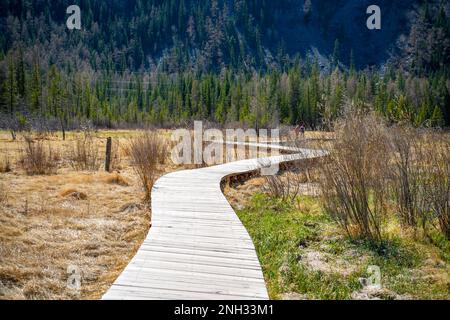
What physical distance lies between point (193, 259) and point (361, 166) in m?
3.00

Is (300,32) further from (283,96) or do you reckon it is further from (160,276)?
(160,276)

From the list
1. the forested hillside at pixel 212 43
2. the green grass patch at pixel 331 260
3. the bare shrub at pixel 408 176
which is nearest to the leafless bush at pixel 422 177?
the bare shrub at pixel 408 176

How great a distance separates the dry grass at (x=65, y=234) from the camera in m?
4.81

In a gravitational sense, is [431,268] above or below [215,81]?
below

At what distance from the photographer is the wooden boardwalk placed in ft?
12.6

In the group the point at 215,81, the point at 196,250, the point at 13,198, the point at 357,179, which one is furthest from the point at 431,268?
the point at 215,81

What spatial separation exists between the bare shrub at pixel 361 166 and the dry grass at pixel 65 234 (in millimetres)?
3643

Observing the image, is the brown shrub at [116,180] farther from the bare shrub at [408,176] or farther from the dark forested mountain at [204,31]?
the dark forested mountain at [204,31]

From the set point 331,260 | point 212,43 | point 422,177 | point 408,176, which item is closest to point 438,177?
point 422,177

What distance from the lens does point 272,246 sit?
6.17m

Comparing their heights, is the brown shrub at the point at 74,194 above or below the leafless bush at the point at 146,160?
below

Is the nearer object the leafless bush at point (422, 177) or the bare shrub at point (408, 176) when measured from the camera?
the leafless bush at point (422, 177)

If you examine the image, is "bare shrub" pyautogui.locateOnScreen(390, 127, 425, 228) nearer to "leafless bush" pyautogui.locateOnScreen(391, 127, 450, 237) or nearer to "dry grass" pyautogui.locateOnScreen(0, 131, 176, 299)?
"leafless bush" pyautogui.locateOnScreen(391, 127, 450, 237)
